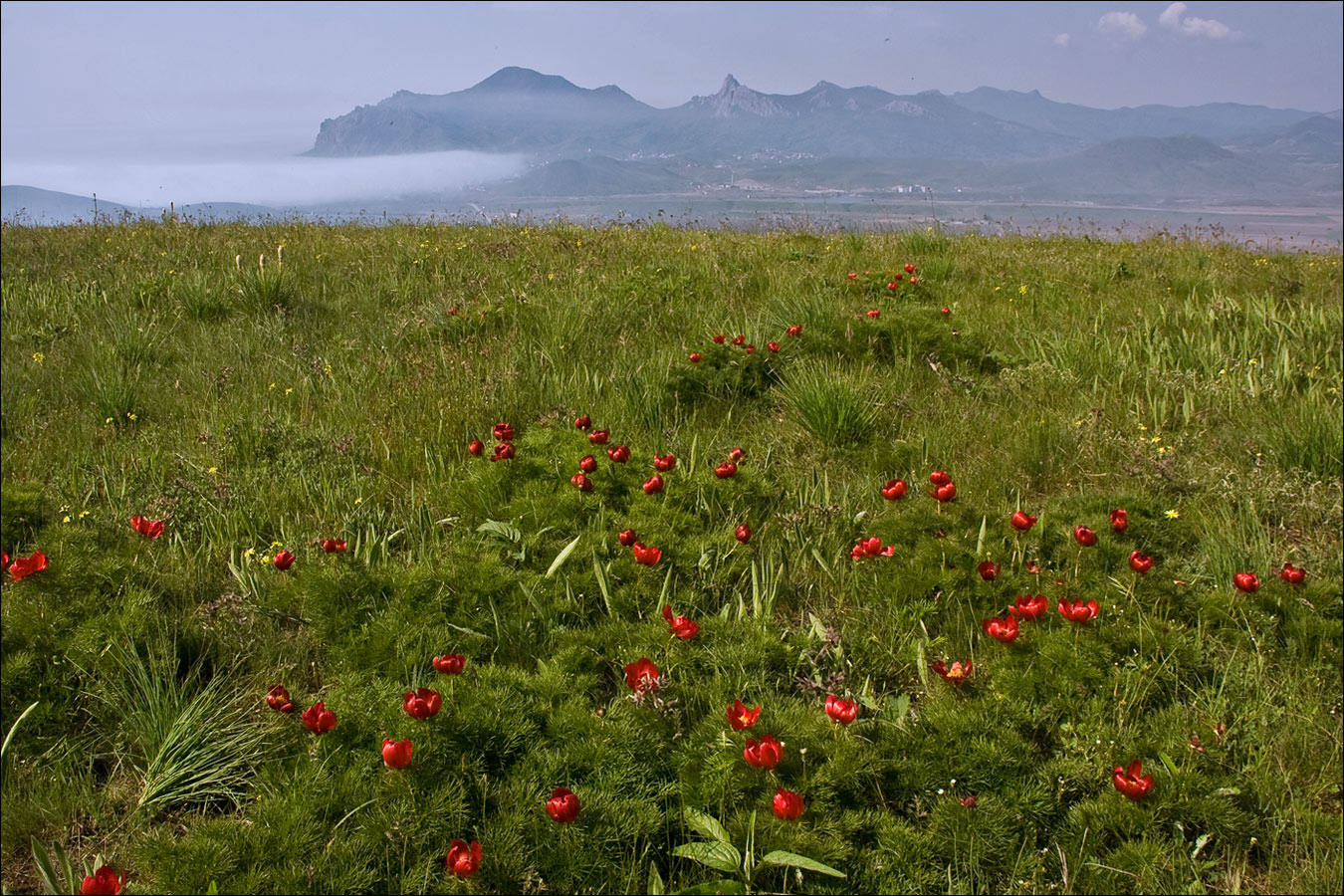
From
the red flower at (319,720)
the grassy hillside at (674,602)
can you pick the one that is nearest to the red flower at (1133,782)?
the grassy hillside at (674,602)

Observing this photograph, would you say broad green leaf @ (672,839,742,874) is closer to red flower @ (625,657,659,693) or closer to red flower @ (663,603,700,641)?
red flower @ (625,657,659,693)

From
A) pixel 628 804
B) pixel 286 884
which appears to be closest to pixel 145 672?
pixel 286 884

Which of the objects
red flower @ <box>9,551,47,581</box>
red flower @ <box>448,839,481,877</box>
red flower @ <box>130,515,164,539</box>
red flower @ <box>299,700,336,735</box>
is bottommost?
red flower @ <box>448,839,481,877</box>

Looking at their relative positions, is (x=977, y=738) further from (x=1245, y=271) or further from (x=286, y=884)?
(x=1245, y=271)

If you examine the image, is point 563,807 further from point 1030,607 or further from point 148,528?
point 148,528

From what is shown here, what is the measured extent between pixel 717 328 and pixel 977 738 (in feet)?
12.7

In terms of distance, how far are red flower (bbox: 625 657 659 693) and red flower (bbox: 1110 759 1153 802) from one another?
123cm

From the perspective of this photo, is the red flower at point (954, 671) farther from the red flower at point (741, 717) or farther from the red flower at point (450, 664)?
the red flower at point (450, 664)

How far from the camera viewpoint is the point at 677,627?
2.47 meters

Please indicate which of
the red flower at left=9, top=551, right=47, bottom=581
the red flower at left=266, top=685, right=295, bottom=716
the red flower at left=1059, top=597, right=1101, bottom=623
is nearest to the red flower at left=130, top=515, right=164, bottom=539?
the red flower at left=9, top=551, right=47, bottom=581

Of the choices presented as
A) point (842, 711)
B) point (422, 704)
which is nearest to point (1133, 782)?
point (842, 711)

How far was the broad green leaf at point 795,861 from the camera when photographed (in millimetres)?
1792

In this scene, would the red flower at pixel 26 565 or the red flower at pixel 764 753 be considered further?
the red flower at pixel 26 565

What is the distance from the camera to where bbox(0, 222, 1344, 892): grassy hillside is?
1947 millimetres
